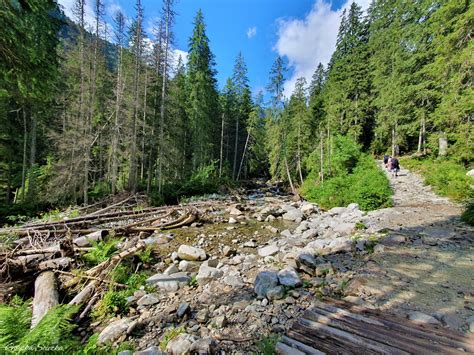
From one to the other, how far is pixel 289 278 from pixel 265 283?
48cm

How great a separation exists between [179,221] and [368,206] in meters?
8.71

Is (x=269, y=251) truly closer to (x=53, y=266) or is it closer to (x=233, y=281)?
(x=233, y=281)

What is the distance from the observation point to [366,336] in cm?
251

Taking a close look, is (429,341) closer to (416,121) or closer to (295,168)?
(416,121)

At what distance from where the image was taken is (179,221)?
9.69 meters

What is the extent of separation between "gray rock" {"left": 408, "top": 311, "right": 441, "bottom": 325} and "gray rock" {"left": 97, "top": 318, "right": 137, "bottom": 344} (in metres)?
4.20

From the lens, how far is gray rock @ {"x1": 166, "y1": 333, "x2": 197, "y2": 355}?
2682 millimetres

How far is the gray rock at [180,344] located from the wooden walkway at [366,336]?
1148 millimetres

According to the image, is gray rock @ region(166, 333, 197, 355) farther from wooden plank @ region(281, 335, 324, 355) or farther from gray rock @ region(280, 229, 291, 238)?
gray rock @ region(280, 229, 291, 238)

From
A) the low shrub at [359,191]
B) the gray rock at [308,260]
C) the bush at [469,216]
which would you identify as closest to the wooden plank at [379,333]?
the gray rock at [308,260]

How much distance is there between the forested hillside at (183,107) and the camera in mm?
Answer: 11188

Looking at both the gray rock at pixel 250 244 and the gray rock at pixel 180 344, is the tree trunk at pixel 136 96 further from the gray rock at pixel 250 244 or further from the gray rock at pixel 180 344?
the gray rock at pixel 180 344

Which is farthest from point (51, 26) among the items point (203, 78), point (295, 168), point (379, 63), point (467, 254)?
point (379, 63)

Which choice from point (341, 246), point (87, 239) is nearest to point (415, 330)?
point (341, 246)
